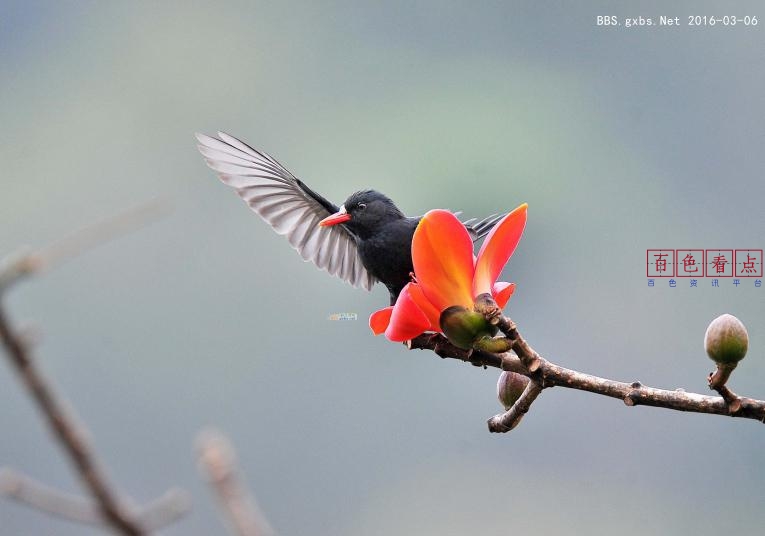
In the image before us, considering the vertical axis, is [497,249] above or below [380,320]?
above

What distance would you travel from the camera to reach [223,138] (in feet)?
8.13

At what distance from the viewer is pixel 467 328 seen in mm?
1103

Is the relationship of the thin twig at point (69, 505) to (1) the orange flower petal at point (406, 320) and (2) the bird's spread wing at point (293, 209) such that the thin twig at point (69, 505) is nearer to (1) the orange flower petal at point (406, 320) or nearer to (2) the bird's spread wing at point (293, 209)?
(1) the orange flower petal at point (406, 320)

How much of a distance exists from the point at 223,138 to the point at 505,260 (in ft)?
4.74

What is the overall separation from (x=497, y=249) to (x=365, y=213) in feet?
3.49

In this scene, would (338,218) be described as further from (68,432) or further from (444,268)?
(68,432)

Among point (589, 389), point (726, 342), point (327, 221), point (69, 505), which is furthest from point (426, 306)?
point (327, 221)

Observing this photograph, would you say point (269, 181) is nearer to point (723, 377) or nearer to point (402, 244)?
point (402, 244)

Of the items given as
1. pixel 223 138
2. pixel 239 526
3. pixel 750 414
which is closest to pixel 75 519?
pixel 239 526

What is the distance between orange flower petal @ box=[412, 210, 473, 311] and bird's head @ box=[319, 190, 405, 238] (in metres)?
1.06

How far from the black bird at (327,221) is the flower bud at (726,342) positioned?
112 centimetres

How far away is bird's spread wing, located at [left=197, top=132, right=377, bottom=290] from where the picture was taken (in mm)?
2568

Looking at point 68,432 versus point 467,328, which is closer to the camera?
point 68,432

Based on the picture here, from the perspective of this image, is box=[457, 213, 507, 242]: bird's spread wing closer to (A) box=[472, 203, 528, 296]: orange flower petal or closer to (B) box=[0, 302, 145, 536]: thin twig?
(A) box=[472, 203, 528, 296]: orange flower petal
